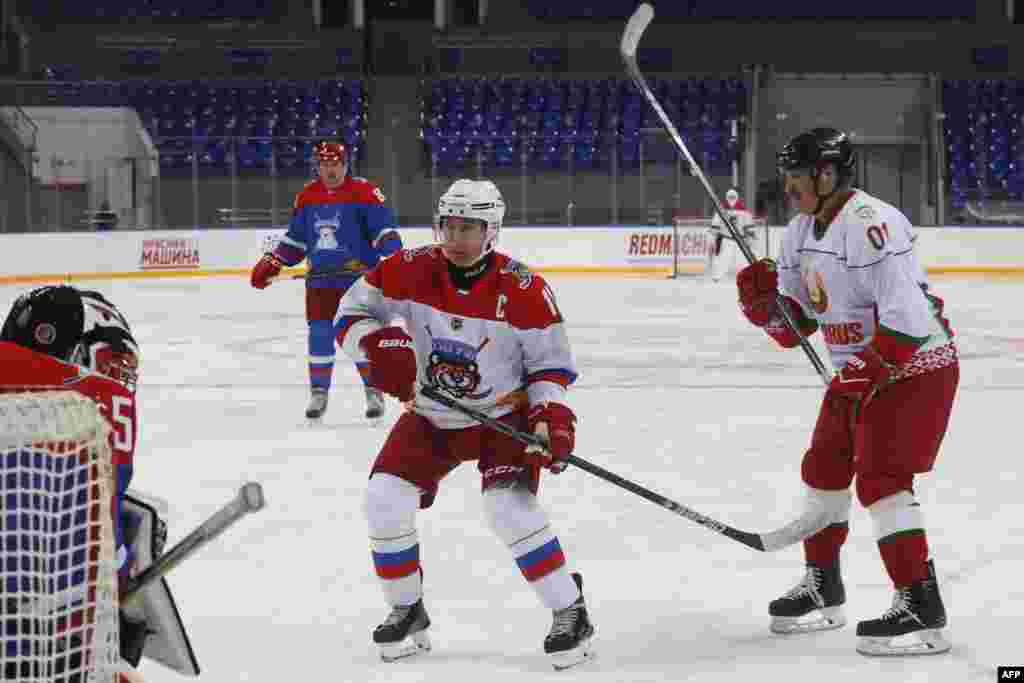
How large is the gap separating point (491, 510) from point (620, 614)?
2.03 feet

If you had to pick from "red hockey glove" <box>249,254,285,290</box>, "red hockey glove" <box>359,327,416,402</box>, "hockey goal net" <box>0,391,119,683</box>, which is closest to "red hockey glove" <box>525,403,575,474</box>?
"red hockey glove" <box>359,327,416,402</box>

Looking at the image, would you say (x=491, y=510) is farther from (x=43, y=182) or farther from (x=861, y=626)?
(x=43, y=182)

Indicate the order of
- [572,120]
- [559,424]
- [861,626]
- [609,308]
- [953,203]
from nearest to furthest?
[559,424] < [861,626] < [609,308] < [953,203] < [572,120]

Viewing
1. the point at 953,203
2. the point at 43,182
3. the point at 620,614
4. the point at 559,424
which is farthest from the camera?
the point at 953,203

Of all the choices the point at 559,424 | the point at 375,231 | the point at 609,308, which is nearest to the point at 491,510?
the point at 559,424

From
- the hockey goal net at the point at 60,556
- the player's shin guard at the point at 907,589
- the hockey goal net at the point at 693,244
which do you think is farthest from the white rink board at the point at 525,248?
the hockey goal net at the point at 60,556

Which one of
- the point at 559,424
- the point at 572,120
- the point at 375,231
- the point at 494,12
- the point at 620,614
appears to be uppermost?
the point at 494,12

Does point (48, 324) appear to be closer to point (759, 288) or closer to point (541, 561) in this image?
point (541, 561)

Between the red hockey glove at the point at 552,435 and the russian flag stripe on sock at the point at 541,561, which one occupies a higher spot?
the red hockey glove at the point at 552,435

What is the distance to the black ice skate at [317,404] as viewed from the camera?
7.11 m

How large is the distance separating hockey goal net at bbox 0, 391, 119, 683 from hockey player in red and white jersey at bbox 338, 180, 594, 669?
1.25 m

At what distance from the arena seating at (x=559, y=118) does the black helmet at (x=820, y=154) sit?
16338 mm

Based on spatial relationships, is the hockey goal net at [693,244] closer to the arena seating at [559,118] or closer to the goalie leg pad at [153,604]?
the arena seating at [559,118]

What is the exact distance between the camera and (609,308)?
520 inches
